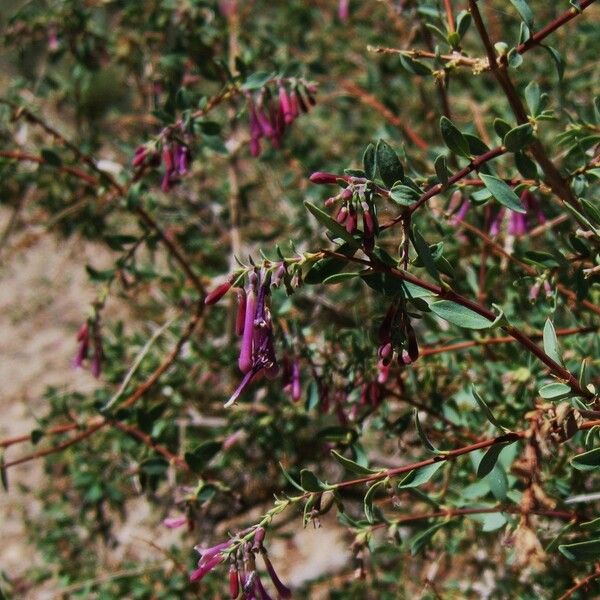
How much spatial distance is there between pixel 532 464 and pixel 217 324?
154cm

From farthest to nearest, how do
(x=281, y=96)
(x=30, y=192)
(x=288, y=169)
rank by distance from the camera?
(x=30, y=192), (x=288, y=169), (x=281, y=96)

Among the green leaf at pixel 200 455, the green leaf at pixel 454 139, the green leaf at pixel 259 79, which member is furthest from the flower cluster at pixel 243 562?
the green leaf at pixel 259 79

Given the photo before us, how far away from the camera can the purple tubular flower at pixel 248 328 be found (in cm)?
109

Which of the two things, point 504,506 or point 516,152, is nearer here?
point 516,152

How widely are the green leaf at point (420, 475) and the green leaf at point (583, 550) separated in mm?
191

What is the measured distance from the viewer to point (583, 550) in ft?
3.50

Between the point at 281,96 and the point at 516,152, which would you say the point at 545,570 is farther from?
the point at 281,96

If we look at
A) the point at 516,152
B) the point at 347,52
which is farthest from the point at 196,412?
the point at 347,52

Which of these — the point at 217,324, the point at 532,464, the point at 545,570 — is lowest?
the point at 545,570

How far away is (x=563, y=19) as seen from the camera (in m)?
1.22

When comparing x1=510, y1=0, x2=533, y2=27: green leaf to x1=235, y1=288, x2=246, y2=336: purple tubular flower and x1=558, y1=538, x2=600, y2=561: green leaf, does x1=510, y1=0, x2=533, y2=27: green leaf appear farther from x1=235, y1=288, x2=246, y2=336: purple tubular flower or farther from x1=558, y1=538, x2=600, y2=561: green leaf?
x1=558, y1=538, x2=600, y2=561: green leaf

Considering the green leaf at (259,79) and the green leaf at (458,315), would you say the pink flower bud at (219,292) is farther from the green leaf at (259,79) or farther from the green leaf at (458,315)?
the green leaf at (259,79)

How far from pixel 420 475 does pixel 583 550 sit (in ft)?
0.76

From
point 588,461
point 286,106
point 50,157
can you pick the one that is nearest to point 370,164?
point 588,461
